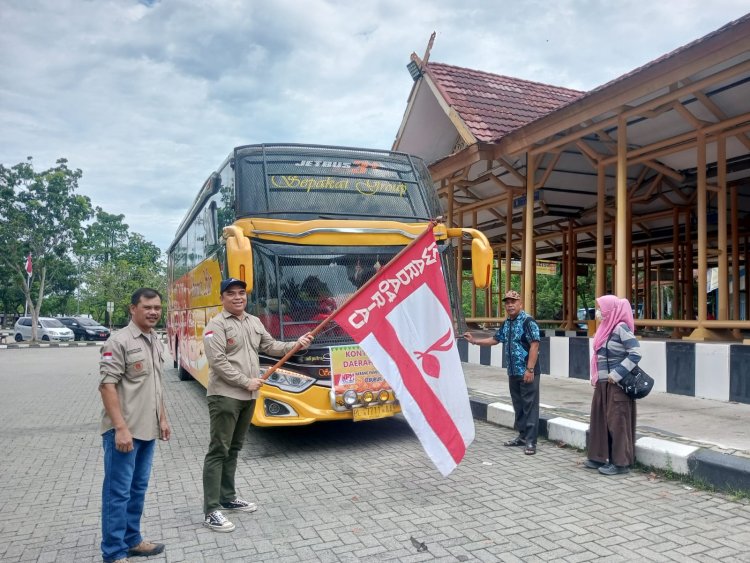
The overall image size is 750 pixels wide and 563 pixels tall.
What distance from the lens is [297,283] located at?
20.1 feet

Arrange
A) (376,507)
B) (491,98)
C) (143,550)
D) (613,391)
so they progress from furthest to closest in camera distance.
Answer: (491,98)
(613,391)
(376,507)
(143,550)

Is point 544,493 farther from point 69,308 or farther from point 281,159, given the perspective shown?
point 69,308

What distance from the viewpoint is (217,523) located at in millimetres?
3896

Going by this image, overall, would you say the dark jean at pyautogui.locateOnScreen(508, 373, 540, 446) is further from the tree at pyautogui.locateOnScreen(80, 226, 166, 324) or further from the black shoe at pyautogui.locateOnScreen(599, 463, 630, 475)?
the tree at pyautogui.locateOnScreen(80, 226, 166, 324)

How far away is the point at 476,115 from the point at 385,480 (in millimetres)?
8172

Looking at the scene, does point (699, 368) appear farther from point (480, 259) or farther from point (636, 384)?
point (480, 259)

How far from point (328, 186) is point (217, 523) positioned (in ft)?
13.0

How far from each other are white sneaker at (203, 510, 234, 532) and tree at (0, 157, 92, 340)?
2581 cm

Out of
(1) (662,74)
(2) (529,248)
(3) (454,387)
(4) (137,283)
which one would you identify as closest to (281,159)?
(3) (454,387)

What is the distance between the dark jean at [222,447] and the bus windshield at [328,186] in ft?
8.65

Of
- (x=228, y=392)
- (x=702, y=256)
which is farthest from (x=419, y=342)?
(x=702, y=256)

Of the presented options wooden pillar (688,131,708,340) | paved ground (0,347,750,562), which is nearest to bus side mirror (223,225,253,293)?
paved ground (0,347,750,562)

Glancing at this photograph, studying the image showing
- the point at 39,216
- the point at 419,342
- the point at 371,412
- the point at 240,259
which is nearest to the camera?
the point at 419,342

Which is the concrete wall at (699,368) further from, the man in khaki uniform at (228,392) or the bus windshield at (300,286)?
the man in khaki uniform at (228,392)
